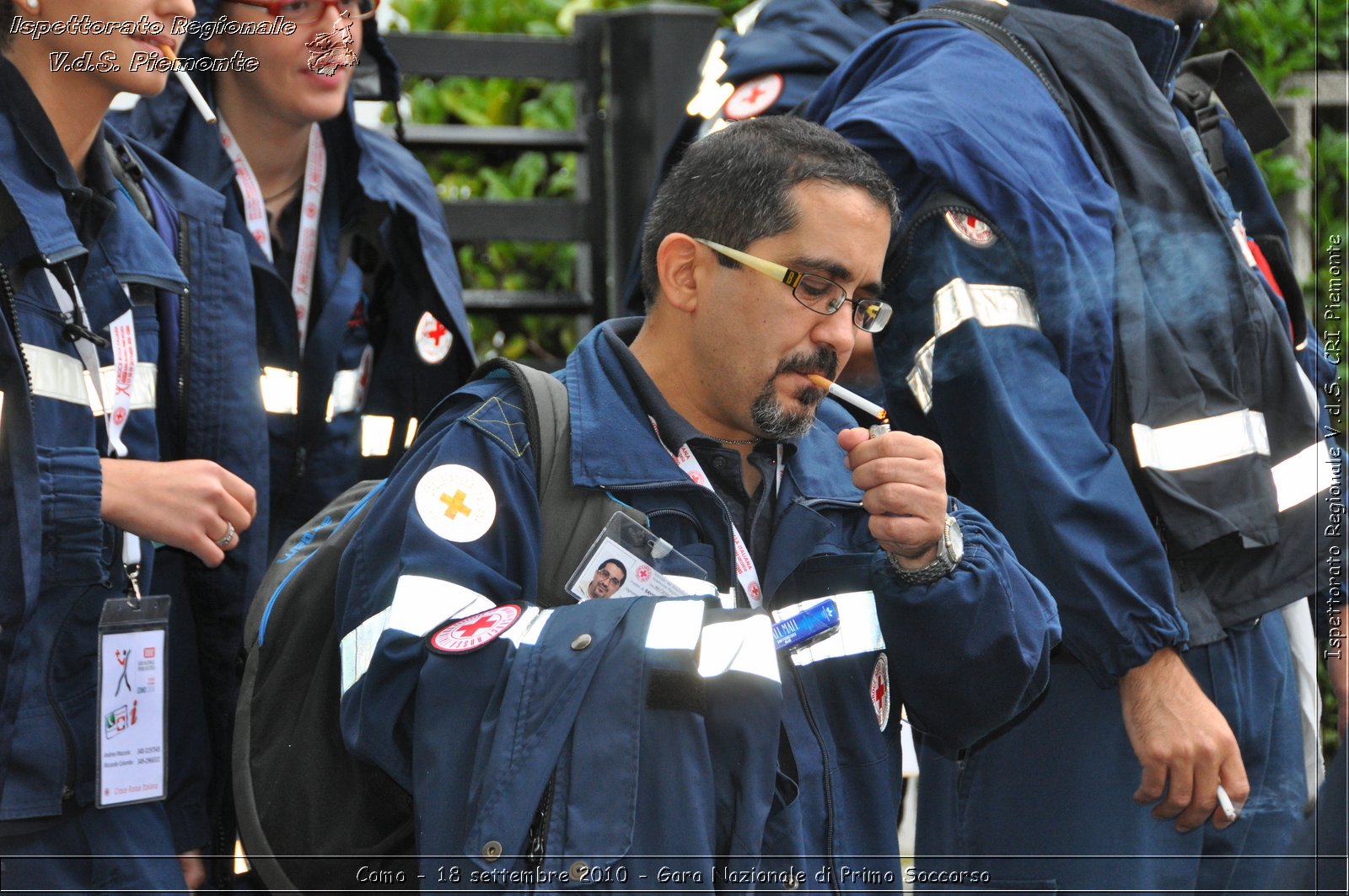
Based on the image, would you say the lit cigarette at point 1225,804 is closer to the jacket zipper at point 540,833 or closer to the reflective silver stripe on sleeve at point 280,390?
the jacket zipper at point 540,833

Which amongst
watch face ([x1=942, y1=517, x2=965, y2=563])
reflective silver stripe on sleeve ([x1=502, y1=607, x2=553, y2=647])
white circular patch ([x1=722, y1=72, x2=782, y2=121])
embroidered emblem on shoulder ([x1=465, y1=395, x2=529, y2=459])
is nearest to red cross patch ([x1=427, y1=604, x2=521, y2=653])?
reflective silver stripe on sleeve ([x1=502, y1=607, x2=553, y2=647])

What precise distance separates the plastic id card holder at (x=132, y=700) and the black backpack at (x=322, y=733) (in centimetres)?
38

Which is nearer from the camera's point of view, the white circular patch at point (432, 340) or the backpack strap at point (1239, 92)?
the backpack strap at point (1239, 92)

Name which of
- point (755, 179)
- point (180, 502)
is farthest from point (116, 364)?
point (755, 179)

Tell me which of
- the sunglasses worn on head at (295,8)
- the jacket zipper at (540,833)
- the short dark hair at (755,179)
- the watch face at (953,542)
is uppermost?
the sunglasses worn on head at (295,8)

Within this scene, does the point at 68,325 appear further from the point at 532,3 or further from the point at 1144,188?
the point at 532,3

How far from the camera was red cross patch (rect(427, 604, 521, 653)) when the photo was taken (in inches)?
85.2

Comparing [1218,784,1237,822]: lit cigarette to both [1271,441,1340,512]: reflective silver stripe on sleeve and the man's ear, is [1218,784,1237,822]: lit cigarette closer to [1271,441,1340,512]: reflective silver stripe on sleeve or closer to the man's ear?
[1271,441,1340,512]: reflective silver stripe on sleeve

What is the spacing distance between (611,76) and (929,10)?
8.51 feet

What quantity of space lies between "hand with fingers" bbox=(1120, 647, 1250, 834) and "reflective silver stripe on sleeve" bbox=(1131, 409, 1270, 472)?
1.19 ft

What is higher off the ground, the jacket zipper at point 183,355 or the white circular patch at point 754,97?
the white circular patch at point 754,97

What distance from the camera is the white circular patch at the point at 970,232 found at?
9.38ft

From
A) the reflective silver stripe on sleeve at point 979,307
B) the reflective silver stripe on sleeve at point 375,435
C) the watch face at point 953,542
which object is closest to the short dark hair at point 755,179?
the reflective silver stripe on sleeve at point 979,307

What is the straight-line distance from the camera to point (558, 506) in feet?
7.88
